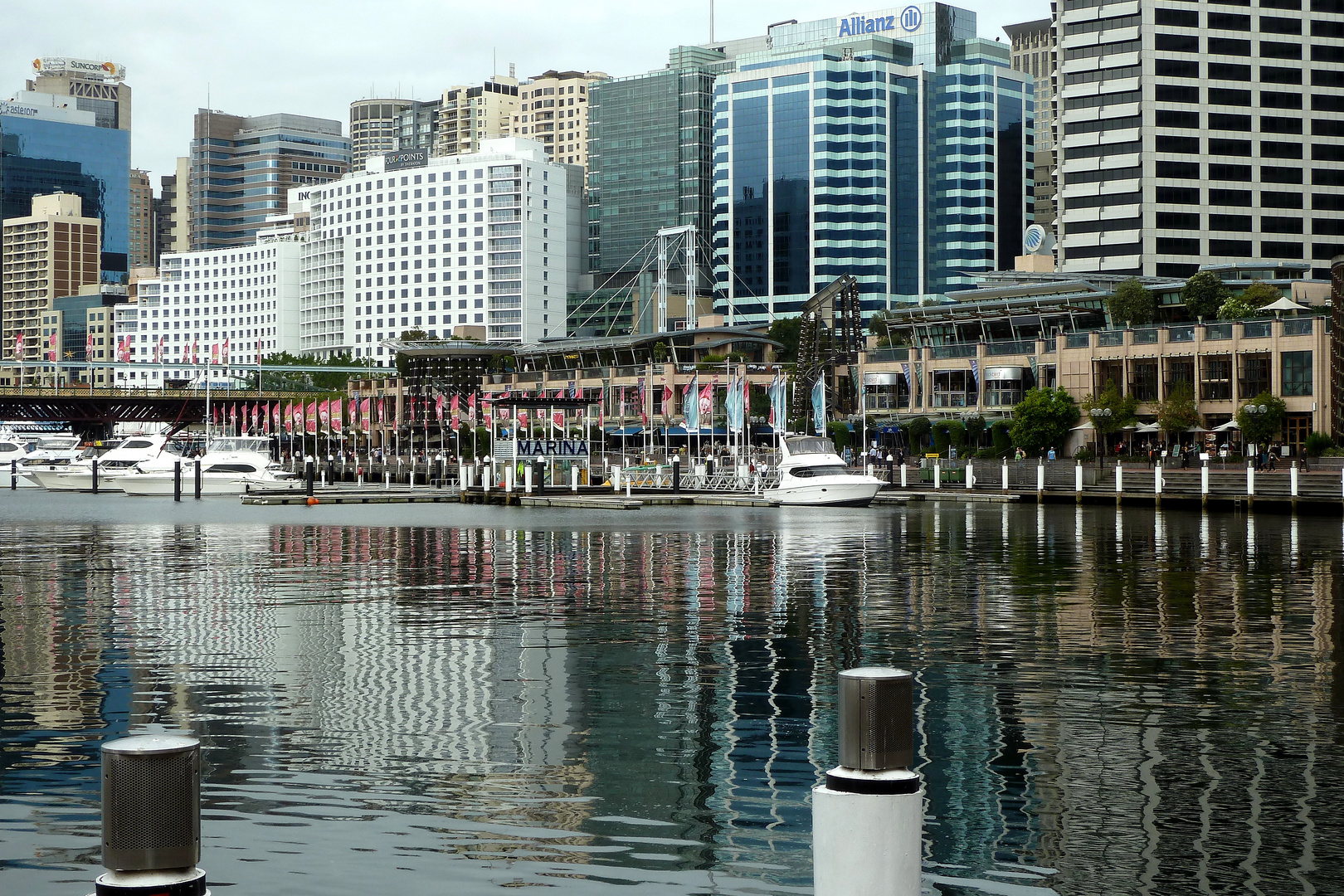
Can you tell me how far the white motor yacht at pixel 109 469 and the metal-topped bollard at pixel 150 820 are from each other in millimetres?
88142

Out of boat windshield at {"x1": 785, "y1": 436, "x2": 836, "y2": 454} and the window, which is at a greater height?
the window

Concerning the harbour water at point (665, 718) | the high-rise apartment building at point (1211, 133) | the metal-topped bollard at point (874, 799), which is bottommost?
the harbour water at point (665, 718)

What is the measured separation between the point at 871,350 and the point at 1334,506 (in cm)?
6926

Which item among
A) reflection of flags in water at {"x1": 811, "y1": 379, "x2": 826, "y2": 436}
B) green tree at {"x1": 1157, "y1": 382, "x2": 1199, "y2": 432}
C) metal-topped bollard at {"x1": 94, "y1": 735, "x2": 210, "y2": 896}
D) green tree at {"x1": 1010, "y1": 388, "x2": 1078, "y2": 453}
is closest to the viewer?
metal-topped bollard at {"x1": 94, "y1": 735, "x2": 210, "y2": 896}

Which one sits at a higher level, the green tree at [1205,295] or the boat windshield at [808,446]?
the green tree at [1205,295]

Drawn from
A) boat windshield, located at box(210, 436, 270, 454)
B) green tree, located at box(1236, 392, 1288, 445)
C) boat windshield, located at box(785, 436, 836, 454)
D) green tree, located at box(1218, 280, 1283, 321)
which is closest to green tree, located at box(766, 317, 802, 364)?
green tree, located at box(1218, 280, 1283, 321)

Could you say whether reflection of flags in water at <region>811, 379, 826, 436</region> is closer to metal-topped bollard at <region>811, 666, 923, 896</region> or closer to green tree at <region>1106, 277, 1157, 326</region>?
green tree at <region>1106, 277, 1157, 326</region>

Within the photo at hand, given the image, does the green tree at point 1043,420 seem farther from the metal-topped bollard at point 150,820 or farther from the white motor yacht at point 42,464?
the metal-topped bollard at point 150,820

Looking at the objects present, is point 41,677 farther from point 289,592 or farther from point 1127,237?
point 1127,237

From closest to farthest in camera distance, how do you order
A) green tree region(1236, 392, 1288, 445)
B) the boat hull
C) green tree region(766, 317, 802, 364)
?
1. the boat hull
2. green tree region(1236, 392, 1288, 445)
3. green tree region(766, 317, 802, 364)

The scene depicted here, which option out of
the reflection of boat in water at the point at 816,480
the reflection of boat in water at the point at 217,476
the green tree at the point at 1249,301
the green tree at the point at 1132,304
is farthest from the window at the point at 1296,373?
the reflection of boat in water at the point at 217,476

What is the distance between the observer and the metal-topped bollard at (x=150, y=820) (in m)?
4.32

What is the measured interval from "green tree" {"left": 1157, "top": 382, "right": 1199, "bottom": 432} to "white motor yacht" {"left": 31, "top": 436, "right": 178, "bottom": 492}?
6370 cm

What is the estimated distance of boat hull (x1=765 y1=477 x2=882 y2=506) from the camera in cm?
6606
